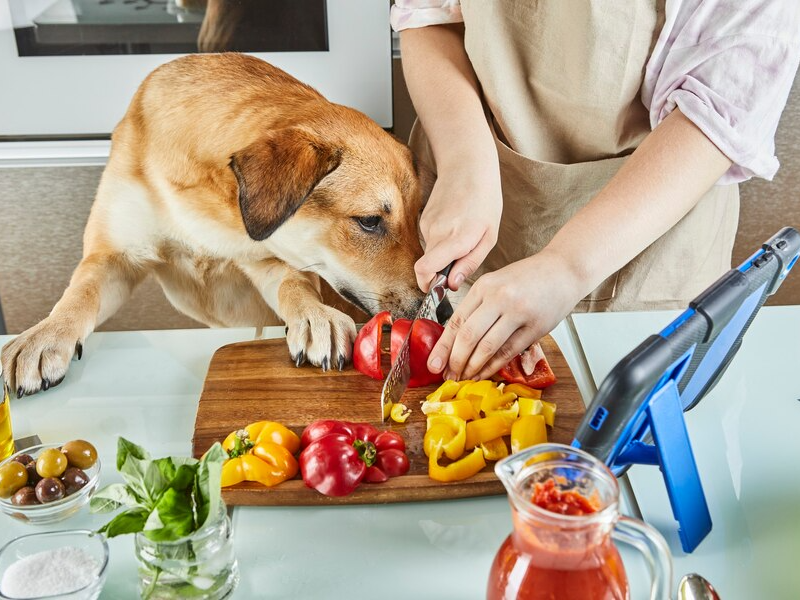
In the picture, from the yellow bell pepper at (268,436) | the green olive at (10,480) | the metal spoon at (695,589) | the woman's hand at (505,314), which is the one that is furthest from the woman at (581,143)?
the green olive at (10,480)

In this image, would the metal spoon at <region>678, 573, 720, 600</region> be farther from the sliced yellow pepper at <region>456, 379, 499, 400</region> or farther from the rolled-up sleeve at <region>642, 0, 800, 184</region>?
the rolled-up sleeve at <region>642, 0, 800, 184</region>

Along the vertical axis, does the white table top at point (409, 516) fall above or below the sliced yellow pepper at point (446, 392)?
below

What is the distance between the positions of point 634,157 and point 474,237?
0.77ft

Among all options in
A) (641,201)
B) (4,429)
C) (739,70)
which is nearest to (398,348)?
(641,201)

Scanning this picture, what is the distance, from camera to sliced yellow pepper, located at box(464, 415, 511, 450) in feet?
2.64

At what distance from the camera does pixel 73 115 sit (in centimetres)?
156

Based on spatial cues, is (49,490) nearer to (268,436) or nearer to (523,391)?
(268,436)

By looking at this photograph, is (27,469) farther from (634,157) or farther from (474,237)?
(634,157)

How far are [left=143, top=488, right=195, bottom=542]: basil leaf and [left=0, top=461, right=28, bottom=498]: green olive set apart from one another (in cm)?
24

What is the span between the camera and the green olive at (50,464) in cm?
76

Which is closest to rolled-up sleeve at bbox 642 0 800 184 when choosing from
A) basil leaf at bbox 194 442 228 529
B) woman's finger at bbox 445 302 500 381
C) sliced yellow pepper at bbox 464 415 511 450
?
woman's finger at bbox 445 302 500 381

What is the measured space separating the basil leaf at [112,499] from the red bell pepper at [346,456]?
18 cm

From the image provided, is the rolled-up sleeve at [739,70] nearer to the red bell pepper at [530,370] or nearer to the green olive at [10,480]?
the red bell pepper at [530,370]

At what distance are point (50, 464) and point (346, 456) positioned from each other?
30cm
